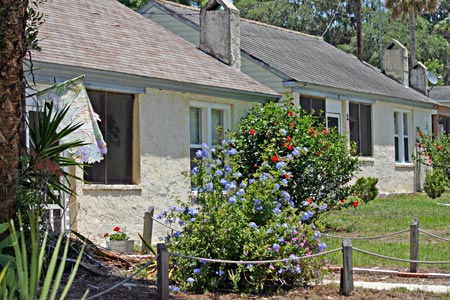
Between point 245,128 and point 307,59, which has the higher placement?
point 307,59

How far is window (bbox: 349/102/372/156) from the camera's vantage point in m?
24.3

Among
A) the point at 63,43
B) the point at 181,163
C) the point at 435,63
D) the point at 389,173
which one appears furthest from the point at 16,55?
the point at 435,63

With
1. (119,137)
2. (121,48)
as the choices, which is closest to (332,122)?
(121,48)

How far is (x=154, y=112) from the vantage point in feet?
52.2

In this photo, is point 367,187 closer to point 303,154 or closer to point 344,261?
point 303,154

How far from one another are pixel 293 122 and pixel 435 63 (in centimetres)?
3927

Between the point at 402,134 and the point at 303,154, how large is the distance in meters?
12.8

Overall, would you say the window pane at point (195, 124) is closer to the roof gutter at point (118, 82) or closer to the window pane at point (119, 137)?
the roof gutter at point (118, 82)

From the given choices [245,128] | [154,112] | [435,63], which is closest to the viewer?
[154,112]

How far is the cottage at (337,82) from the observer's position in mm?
21234

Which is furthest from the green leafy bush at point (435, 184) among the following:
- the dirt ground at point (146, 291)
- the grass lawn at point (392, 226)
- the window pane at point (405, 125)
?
the dirt ground at point (146, 291)

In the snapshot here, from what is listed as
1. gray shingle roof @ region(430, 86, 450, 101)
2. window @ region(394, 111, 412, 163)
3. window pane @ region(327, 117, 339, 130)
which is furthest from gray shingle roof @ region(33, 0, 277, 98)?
gray shingle roof @ region(430, 86, 450, 101)

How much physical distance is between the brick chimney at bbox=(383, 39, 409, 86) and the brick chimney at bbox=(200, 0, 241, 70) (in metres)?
11.2

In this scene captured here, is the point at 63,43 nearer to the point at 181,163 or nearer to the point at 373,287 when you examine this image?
the point at 181,163
